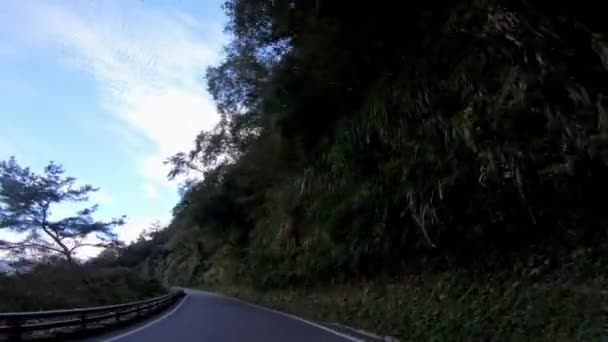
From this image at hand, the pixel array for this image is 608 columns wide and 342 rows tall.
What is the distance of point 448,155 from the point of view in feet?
33.8

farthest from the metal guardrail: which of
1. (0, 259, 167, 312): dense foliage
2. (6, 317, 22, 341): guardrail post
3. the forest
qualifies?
the forest

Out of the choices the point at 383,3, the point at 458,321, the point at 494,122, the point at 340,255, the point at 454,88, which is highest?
the point at 383,3

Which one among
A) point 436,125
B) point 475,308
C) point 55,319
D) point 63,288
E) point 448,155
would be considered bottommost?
point 475,308

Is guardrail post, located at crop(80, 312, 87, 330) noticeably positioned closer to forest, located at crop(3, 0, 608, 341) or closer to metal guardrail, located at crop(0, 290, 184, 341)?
metal guardrail, located at crop(0, 290, 184, 341)

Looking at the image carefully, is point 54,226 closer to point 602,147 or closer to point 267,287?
point 267,287

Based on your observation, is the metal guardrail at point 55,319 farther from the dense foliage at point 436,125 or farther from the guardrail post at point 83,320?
the dense foliage at point 436,125

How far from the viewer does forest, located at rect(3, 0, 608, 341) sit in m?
8.00

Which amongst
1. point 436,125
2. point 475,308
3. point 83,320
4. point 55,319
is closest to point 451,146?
point 436,125

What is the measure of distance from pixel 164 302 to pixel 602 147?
2558 cm

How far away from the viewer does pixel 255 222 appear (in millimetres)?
41219

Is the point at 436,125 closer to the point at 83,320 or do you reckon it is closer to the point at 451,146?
the point at 451,146

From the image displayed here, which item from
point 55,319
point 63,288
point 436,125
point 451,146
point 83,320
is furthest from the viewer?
point 63,288

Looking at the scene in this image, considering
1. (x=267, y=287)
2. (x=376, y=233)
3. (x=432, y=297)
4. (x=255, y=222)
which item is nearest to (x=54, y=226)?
(x=255, y=222)

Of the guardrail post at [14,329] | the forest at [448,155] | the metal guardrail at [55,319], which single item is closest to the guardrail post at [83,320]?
the metal guardrail at [55,319]
